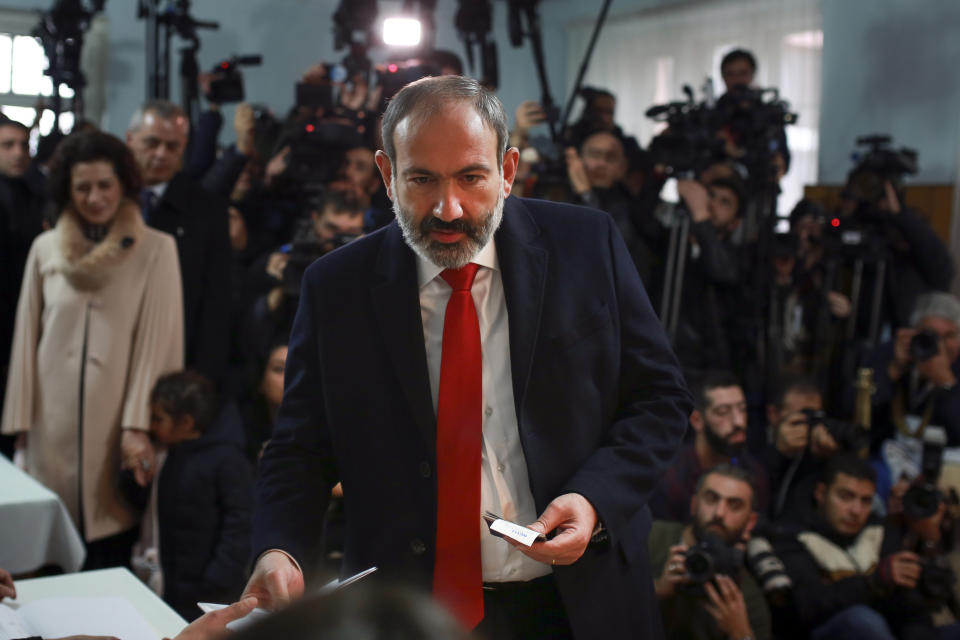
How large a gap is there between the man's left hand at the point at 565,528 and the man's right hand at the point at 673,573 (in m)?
1.38

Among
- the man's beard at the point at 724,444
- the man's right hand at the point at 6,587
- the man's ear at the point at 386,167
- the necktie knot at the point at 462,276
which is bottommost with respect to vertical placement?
the man's beard at the point at 724,444

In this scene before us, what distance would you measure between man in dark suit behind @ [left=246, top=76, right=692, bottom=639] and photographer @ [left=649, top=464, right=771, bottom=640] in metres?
1.26

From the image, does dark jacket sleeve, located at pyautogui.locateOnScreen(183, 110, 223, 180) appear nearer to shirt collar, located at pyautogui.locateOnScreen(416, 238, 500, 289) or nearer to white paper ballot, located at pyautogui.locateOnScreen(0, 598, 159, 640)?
white paper ballot, located at pyautogui.locateOnScreen(0, 598, 159, 640)

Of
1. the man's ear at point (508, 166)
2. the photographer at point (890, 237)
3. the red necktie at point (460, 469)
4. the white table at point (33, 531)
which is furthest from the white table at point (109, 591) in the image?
the photographer at point (890, 237)

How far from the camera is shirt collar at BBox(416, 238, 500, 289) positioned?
1141 mm

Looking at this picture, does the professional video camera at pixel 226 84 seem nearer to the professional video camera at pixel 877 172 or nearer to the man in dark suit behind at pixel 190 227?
the man in dark suit behind at pixel 190 227

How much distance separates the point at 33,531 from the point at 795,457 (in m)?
2.16

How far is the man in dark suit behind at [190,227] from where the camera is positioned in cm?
286

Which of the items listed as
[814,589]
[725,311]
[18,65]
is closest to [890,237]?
[725,311]

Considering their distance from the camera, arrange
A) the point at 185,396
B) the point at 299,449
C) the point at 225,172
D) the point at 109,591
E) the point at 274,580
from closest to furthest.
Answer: the point at 274,580 → the point at 299,449 → the point at 109,591 → the point at 185,396 → the point at 225,172

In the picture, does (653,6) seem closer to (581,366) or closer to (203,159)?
(203,159)

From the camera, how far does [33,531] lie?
1.89m

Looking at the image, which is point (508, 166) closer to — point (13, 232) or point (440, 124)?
point (440, 124)

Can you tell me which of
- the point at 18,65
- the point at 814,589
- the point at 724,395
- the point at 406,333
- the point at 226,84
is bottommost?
the point at 814,589
